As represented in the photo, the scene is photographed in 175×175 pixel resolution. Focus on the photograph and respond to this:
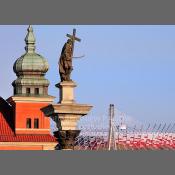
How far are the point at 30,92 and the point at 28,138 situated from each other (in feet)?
13.1

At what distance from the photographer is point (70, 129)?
50.8ft

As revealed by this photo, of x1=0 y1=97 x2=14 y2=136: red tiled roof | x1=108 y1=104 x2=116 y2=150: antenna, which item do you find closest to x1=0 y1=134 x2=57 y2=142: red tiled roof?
x1=0 y1=97 x2=14 y2=136: red tiled roof

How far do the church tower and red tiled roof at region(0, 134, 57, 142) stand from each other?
0.40m

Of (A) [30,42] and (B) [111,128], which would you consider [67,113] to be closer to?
(B) [111,128]

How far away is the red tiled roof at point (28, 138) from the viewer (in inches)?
2196

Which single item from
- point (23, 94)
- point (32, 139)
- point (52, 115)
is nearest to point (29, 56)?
point (23, 94)

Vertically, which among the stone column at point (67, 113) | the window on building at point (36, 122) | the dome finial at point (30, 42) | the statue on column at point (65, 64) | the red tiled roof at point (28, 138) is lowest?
the stone column at point (67, 113)

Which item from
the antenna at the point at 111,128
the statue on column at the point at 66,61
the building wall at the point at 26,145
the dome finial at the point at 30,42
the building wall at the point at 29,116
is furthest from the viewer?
the dome finial at the point at 30,42

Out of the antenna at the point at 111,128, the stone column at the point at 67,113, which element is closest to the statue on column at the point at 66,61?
the stone column at the point at 67,113

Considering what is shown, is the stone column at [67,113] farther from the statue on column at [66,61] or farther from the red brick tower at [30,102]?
the red brick tower at [30,102]

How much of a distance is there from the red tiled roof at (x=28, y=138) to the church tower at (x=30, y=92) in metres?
0.40

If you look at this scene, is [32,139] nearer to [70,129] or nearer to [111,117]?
[111,117]

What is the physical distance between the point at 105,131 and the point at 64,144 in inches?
1862

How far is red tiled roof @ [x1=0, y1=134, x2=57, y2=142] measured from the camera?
183ft
